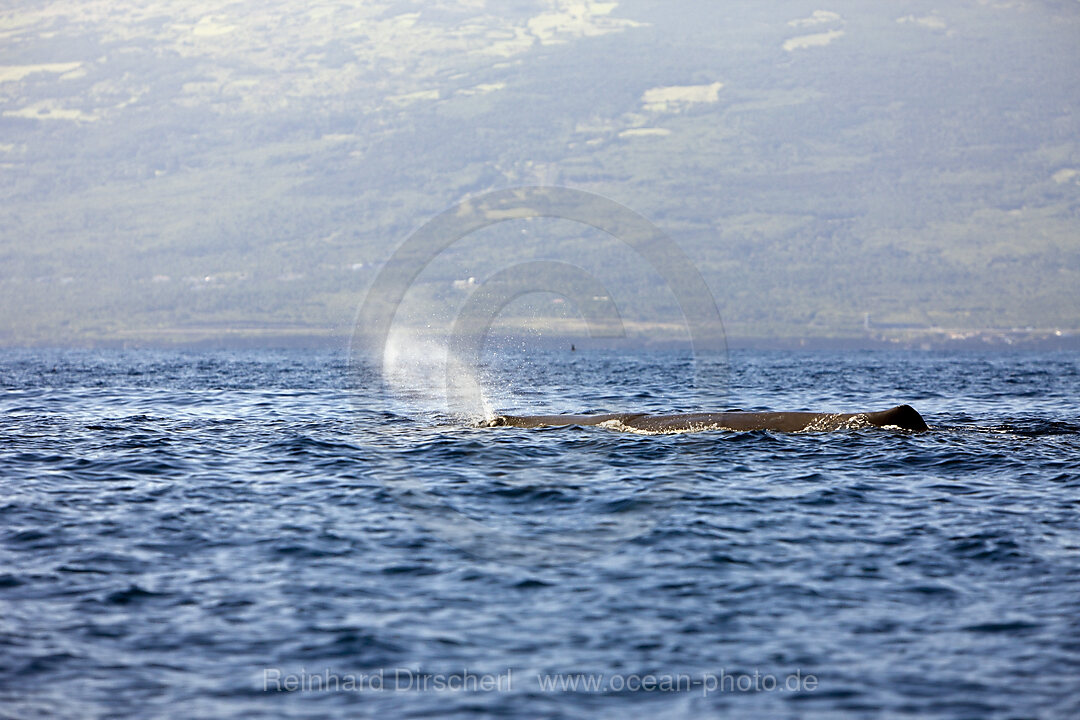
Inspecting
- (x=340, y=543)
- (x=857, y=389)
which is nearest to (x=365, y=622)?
(x=340, y=543)

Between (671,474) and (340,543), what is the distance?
8.05 metres

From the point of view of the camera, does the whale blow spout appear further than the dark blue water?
Yes

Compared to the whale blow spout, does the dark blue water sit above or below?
below

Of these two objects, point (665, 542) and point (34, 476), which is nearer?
point (665, 542)

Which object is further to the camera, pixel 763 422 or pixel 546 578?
pixel 763 422

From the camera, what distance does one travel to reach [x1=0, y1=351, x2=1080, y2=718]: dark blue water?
976cm

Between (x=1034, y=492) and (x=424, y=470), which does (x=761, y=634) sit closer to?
(x=1034, y=492)

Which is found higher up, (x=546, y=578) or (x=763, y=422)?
(x=763, y=422)

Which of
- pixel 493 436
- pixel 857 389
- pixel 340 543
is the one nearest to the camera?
pixel 340 543

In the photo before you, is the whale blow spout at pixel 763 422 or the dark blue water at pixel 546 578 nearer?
the dark blue water at pixel 546 578

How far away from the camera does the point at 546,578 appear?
1331 centimetres

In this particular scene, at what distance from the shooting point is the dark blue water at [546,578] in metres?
9.76

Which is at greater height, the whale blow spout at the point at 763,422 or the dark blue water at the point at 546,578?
the whale blow spout at the point at 763,422

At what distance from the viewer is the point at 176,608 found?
12.0 meters
